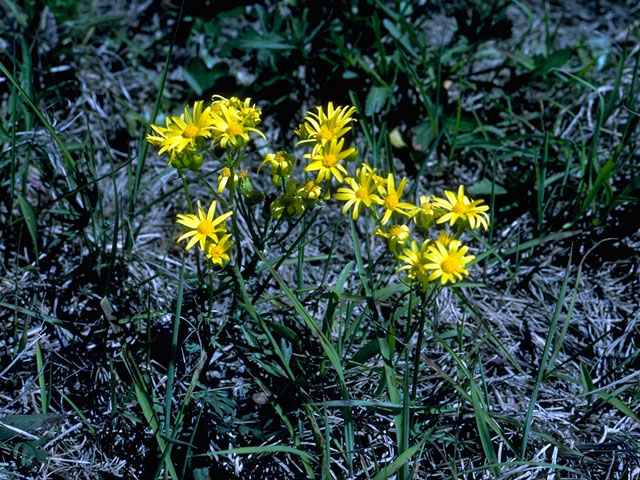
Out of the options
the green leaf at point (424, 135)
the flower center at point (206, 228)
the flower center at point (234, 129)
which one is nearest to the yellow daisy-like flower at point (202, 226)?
the flower center at point (206, 228)

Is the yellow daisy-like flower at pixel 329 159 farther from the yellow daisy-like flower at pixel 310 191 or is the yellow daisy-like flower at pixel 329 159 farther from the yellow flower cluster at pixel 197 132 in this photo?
the yellow flower cluster at pixel 197 132

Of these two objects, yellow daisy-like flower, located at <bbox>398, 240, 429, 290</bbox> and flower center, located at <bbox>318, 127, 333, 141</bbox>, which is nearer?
yellow daisy-like flower, located at <bbox>398, 240, 429, 290</bbox>

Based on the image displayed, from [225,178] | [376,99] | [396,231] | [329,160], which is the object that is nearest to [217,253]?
[225,178]

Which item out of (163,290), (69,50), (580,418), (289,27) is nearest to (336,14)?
(289,27)

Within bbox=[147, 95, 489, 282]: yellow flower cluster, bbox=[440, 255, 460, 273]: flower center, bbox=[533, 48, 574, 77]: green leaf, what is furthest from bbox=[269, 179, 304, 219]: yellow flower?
bbox=[533, 48, 574, 77]: green leaf

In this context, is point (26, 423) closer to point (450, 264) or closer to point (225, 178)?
point (225, 178)

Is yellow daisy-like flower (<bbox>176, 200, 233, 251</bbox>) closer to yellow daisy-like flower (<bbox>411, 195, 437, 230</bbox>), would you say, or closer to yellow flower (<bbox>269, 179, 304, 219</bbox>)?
yellow flower (<bbox>269, 179, 304, 219</bbox>)
